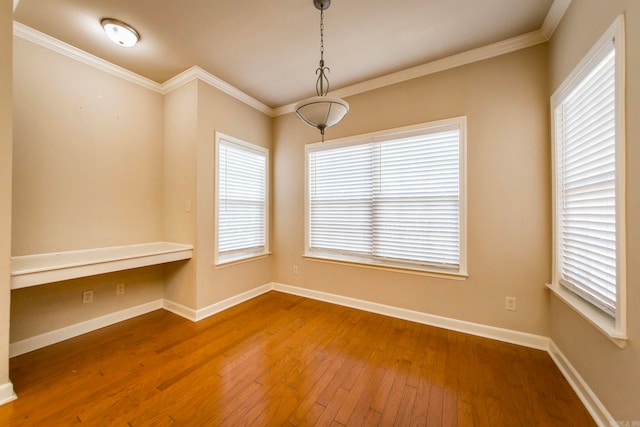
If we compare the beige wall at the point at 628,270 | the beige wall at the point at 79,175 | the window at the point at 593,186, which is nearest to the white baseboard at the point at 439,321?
the beige wall at the point at 628,270

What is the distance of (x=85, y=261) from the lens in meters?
2.04

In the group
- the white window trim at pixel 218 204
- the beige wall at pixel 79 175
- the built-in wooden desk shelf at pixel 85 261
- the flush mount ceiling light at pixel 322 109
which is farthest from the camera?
the white window trim at pixel 218 204

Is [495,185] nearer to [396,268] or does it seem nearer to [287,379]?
[396,268]

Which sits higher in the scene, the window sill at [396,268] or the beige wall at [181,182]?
the beige wall at [181,182]

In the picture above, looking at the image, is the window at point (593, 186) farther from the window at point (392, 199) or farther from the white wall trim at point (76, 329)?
the white wall trim at point (76, 329)

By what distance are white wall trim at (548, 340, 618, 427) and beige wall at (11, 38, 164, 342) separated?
4.08 meters

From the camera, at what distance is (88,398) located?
1609mm

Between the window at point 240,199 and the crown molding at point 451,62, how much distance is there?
150cm

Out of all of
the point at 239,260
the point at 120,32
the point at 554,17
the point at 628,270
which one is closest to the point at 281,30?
the point at 120,32

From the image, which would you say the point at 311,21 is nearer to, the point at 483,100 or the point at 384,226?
the point at 483,100

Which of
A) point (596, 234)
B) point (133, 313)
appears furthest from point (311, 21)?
point (133, 313)

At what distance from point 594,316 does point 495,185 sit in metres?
1.23

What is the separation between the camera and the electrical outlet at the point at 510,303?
226 centimetres

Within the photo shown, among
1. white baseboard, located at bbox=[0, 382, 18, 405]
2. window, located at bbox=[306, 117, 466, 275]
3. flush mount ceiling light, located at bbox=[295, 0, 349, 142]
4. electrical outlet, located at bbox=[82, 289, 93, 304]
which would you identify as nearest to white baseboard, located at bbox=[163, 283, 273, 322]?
electrical outlet, located at bbox=[82, 289, 93, 304]
